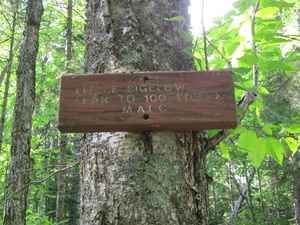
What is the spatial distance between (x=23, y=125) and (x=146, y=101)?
5.26 metres

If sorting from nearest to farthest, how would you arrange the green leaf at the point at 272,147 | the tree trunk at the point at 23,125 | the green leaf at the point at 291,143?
the green leaf at the point at 272,147
the green leaf at the point at 291,143
the tree trunk at the point at 23,125

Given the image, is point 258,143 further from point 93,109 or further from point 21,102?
point 21,102

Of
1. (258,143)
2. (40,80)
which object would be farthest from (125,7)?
(40,80)

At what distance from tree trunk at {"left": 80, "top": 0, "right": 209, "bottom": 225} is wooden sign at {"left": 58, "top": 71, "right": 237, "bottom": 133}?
5.1 inches

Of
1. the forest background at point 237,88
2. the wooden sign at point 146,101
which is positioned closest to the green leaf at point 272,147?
the forest background at point 237,88

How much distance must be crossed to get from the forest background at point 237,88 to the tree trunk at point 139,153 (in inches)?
6.0

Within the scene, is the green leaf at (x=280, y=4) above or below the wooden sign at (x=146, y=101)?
above

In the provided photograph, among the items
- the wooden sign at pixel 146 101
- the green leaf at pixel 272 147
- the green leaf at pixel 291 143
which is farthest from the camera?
the green leaf at pixel 291 143

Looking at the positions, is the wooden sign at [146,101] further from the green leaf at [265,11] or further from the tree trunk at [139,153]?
the green leaf at [265,11]

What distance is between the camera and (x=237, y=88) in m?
1.19

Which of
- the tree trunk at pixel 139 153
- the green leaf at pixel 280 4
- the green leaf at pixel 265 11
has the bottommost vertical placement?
the tree trunk at pixel 139 153

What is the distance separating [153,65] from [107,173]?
532 millimetres

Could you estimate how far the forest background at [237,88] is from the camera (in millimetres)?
1311

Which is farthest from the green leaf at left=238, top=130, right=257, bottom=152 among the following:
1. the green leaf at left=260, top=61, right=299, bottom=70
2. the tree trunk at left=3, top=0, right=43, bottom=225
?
the tree trunk at left=3, top=0, right=43, bottom=225
